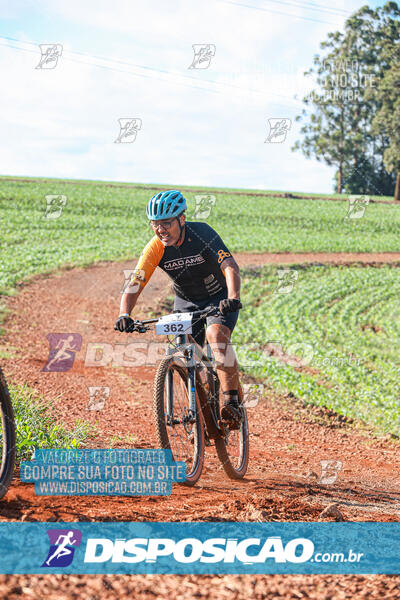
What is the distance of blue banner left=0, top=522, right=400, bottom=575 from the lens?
3182mm

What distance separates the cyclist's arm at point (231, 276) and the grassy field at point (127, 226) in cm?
1269

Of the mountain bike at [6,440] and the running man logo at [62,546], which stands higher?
the mountain bike at [6,440]

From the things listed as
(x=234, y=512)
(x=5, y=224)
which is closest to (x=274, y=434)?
(x=234, y=512)

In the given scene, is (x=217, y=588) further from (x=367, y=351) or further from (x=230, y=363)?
(x=367, y=351)

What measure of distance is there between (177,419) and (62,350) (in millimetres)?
7687

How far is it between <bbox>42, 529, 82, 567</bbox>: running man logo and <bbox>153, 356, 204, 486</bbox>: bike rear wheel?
1375mm

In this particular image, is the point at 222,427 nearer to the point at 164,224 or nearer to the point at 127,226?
→ the point at 164,224

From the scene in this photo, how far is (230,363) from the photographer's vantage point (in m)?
5.43

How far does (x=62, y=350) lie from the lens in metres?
12.1

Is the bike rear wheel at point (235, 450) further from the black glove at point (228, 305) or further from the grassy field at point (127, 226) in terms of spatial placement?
the grassy field at point (127, 226)

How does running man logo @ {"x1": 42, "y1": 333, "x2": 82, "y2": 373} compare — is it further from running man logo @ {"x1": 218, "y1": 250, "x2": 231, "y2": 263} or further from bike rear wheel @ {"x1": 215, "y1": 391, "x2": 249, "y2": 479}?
running man logo @ {"x1": 218, "y1": 250, "x2": 231, "y2": 263}

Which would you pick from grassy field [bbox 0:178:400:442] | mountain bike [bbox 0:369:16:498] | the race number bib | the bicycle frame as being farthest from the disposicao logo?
grassy field [bbox 0:178:400:442]

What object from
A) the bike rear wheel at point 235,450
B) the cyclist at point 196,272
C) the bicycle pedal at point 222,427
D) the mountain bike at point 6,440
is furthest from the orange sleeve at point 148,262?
the mountain bike at point 6,440

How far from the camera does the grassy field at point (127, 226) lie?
24984 mm
